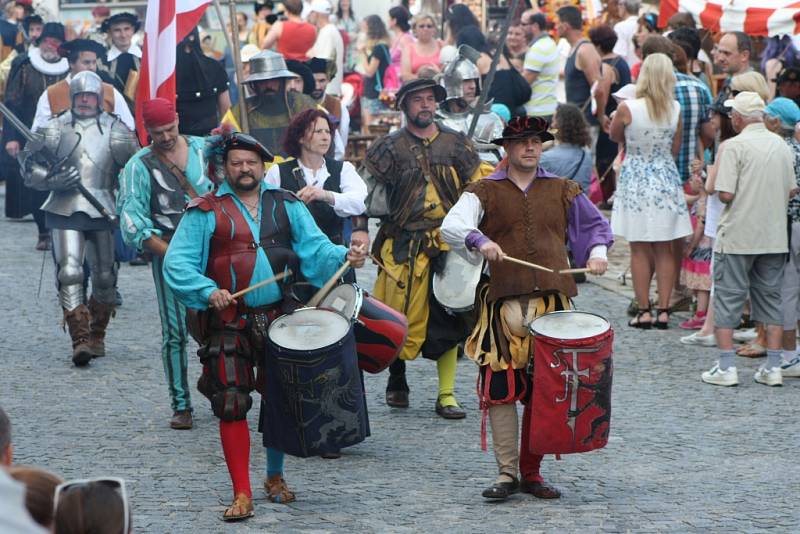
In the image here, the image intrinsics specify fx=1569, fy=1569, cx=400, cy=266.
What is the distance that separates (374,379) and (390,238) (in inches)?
50.7

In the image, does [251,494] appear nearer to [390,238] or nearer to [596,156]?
[390,238]

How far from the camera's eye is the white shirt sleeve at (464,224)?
668 cm

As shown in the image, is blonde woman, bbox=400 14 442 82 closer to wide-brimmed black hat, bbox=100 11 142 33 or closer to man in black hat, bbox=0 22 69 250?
wide-brimmed black hat, bbox=100 11 142 33

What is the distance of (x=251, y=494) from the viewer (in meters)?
6.64

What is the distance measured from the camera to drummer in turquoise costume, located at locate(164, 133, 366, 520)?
21.2 feet

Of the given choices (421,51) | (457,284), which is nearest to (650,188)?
(457,284)

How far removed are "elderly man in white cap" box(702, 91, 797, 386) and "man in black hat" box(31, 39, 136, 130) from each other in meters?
3.96

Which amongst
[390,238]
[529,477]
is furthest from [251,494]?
[390,238]

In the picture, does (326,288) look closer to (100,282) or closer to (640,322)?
(100,282)

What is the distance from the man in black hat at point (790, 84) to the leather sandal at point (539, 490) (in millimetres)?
4555

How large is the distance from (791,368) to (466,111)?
114 inches

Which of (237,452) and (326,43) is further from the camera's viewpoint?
(326,43)

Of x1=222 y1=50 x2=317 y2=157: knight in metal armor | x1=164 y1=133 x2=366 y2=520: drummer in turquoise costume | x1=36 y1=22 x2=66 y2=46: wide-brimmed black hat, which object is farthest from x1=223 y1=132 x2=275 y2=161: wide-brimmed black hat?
x1=36 y1=22 x2=66 y2=46: wide-brimmed black hat

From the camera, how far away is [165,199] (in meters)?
8.23
